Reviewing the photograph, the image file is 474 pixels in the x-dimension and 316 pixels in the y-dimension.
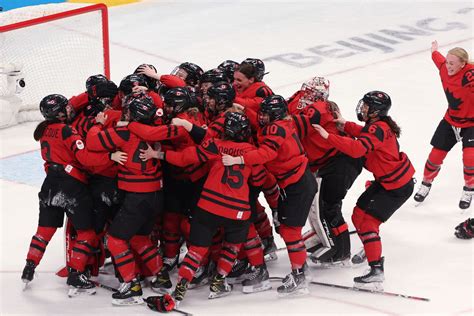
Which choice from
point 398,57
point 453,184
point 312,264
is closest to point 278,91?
point 398,57

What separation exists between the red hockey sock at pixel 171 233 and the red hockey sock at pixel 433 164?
7.37ft

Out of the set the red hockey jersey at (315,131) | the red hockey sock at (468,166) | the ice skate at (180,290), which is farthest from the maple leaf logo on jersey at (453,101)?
the ice skate at (180,290)

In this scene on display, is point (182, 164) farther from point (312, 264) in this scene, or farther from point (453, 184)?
point (453, 184)

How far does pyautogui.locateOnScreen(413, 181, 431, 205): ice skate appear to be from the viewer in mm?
8539

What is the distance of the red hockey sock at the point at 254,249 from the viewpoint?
7.01 m

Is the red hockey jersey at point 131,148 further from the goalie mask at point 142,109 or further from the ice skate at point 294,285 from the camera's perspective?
the ice skate at point 294,285

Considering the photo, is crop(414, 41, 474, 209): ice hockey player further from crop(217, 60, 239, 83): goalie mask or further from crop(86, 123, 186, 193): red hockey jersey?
crop(86, 123, 186, 193): red hockey jersey

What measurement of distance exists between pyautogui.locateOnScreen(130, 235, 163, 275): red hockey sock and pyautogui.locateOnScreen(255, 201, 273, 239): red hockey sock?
2.44 feet

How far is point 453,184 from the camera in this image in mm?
8977

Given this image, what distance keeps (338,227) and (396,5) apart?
6932mm

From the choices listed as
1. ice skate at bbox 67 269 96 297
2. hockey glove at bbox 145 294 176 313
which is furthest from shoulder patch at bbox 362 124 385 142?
ice skate at bbox 67 269 96 297

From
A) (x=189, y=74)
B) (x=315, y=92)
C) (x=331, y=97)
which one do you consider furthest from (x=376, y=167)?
(x=331, y=97)

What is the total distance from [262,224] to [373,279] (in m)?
0.84

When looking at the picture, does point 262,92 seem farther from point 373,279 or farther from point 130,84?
point 373,279
